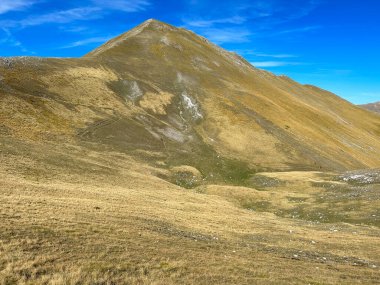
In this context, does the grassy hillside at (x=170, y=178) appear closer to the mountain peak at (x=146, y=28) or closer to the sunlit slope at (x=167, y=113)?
the sunlit slope at (x=167, y=113)

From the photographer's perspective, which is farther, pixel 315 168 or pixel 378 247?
pixel 315 168

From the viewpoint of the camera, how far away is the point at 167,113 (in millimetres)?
93438

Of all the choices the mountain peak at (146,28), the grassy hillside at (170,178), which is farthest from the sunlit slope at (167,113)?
the mountain peak at (146,28)

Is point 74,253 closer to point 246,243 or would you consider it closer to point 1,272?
Result: point 1,272

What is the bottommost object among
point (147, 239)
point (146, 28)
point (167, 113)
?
point (147, 239)

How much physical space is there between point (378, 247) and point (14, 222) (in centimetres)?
2945

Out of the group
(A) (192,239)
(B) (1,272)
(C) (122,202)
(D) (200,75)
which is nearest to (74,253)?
(B) (1,272)

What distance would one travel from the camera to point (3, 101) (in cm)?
6669

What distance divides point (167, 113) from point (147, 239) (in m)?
70.0

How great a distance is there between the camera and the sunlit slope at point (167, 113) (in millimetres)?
71938

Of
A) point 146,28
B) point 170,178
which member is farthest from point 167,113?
point 146,28

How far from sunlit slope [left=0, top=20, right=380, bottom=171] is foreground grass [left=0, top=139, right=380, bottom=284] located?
24238mm

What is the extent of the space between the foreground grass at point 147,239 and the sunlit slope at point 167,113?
2424 centimetres

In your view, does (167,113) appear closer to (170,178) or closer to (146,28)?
(170,178)
